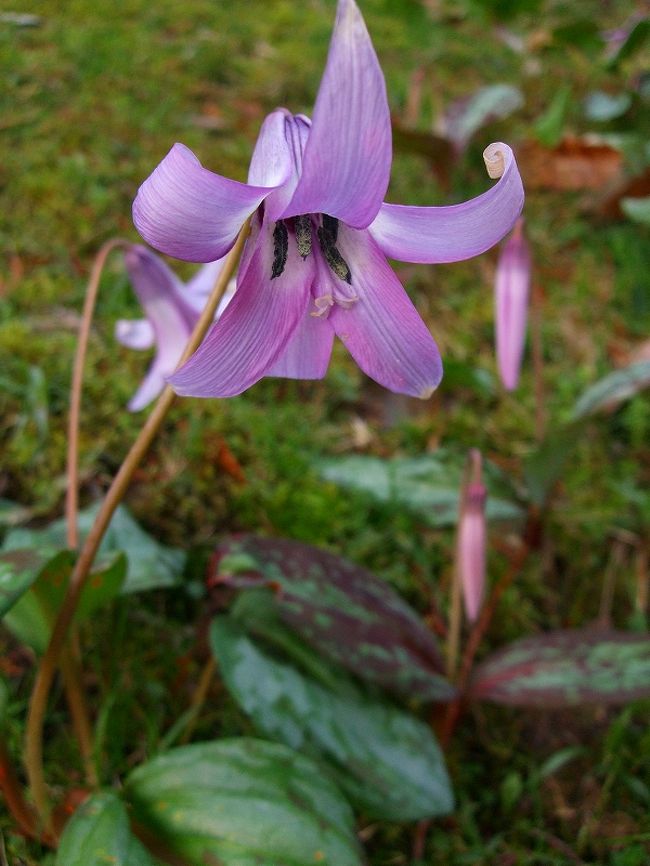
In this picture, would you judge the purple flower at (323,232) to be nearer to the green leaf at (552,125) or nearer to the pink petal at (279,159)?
the pink petal at (279,159)

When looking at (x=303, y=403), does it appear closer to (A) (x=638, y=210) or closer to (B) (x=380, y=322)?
(A) (x=638, y=210)

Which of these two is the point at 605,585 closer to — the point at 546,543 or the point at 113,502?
the point at 546,543

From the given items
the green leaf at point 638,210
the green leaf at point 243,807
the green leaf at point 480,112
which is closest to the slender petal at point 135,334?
the green leaf at point 243,807

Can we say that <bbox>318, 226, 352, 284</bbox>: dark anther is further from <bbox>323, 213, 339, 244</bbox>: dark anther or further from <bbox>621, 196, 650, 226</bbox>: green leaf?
<bbox>621, 196, 650, 226</bbox>: green leaf

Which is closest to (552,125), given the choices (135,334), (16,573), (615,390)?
(615,390)

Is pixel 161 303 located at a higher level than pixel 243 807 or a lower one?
higher

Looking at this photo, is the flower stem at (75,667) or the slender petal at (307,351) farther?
the flower stem at (75,667)
